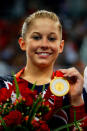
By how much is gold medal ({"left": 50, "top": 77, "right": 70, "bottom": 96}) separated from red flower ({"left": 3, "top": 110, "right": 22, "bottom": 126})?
0.89ft

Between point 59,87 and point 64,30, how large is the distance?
22.2 feet

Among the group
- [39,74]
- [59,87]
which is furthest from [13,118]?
[39,74]

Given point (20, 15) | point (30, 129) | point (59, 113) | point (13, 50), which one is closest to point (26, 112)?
point (30, 129)

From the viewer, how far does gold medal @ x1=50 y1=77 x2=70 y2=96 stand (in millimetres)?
2768

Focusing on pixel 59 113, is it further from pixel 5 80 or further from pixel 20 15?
pixel 20 15

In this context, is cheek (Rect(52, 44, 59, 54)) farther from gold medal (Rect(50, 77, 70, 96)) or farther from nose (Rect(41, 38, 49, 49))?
gold medal (Rect(50, 77, 70, 96))

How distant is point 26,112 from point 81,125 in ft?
1.14

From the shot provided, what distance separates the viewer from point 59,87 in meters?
2.79

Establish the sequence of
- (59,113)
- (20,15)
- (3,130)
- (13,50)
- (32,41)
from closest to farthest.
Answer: (3,130) < (59,113) < (32,41) < (13,50) < (20,15)

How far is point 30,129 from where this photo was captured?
8.74 feet

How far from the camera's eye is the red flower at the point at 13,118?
2.62 metres

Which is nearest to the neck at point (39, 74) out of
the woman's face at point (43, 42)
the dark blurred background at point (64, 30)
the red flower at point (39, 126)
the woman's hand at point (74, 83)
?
the woman's face at point (43, 42)

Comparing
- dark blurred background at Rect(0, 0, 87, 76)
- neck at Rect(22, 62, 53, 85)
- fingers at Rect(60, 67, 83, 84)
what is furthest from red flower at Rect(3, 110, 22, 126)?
dark blurred background at Rect(0, 0, 87, 76)

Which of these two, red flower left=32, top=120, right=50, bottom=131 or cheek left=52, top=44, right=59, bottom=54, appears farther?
cheek left=52, top=44, right=59, bottom=54
